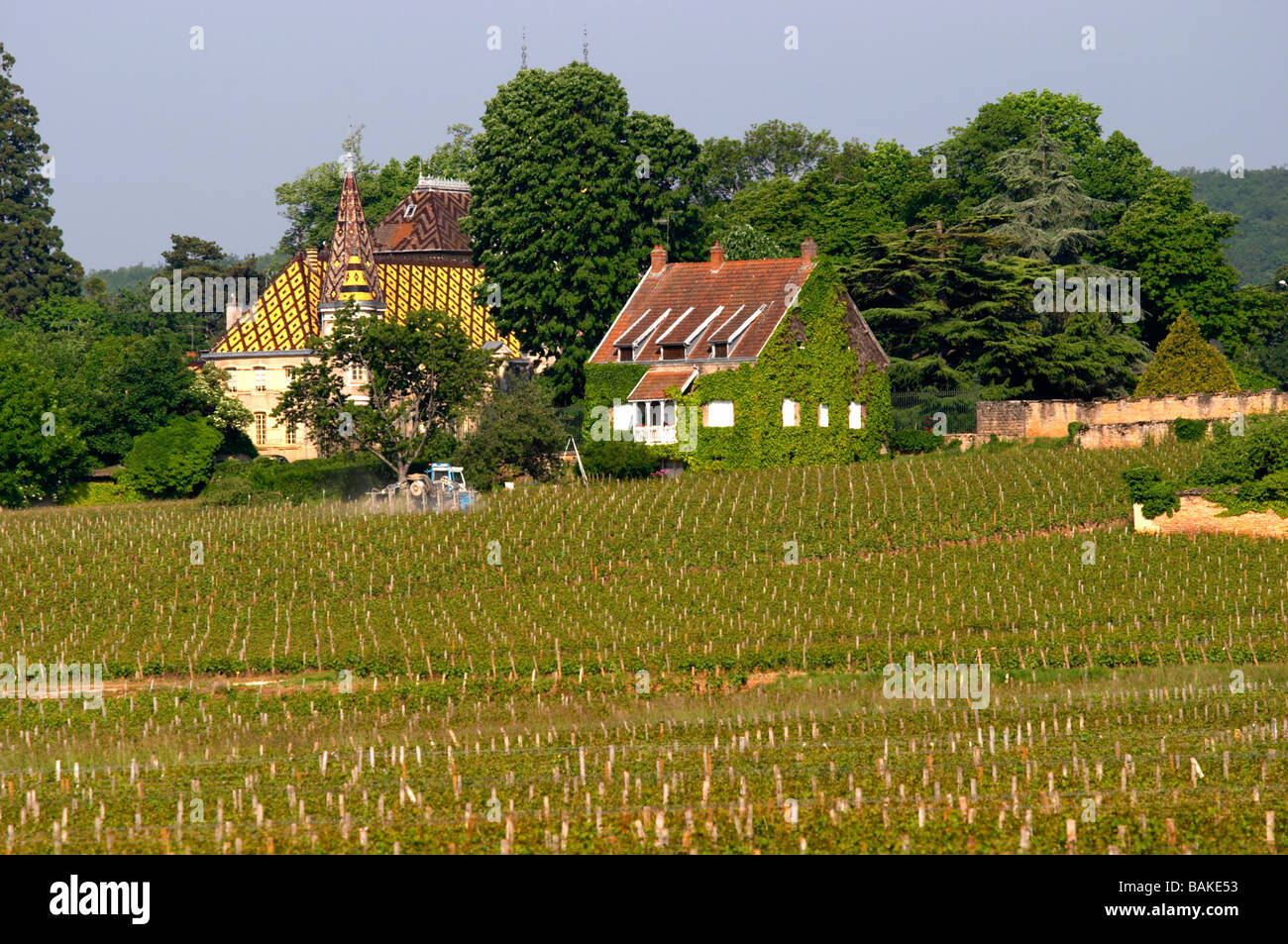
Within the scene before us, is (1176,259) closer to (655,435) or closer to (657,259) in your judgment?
(657,259)

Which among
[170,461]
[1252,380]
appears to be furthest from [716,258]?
[1252,380]

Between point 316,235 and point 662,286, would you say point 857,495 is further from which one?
point 316,235

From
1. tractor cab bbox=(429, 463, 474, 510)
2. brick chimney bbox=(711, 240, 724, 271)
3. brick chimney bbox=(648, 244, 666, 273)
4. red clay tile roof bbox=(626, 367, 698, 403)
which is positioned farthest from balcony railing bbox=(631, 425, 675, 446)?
brick chimney bbox=(648, 244, 666, 273)

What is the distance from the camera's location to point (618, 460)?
65.7 meters

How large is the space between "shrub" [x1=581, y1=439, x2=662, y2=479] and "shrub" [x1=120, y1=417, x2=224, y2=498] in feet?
75.2

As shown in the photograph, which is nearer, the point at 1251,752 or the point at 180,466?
the point at 1251,752

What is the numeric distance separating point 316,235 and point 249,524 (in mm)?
74510

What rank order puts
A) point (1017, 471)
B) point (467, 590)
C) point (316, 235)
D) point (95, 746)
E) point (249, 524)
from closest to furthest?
point (95, 746)
point (467, 590)
point (249, 524)
point (1017, 471)
point (316, 235)

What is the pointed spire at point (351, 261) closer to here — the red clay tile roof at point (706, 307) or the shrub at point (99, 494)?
the shrub at point (99, 494)

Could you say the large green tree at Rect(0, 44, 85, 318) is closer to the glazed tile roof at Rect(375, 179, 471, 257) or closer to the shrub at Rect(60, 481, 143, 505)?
the glazed tile roof at Rect(375, 179, 471, 257)

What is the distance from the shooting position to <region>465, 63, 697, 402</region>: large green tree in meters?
79.2

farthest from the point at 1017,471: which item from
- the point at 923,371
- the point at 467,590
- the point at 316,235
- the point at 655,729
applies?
the point at 316,235
